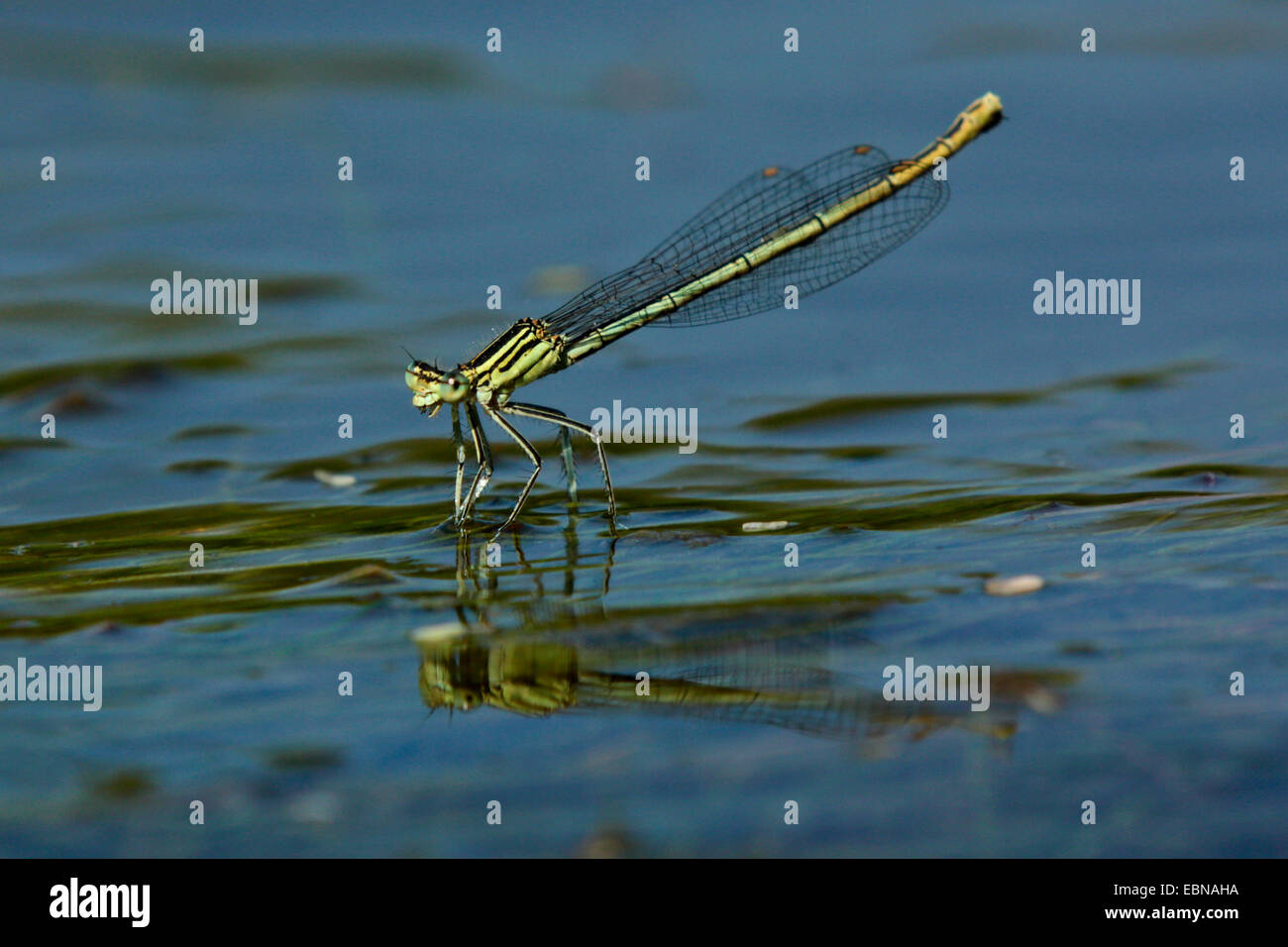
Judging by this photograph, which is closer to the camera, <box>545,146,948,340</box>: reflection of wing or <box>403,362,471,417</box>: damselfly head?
<box>403,362,471,417</box>: damselfly head

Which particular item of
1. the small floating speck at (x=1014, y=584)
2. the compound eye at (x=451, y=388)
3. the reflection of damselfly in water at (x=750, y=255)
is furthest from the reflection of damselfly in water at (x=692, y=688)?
the reflection of damselfly in water at (x=750, y=255)

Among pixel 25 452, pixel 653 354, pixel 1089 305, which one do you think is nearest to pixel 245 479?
pixel 25 452

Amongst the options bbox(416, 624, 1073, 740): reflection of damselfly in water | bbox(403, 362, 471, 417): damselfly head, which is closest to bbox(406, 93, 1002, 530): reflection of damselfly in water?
bbox(403, 362, 471, 417): damselfly head
